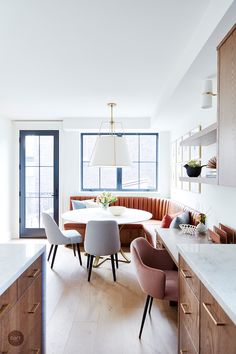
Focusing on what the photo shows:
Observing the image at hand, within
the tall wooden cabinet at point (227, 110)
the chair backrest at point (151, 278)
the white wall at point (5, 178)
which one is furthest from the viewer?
the white wall at point (5, 178)

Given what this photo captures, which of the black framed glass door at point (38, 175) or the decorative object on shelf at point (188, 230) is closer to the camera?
the decorative object on shelf at point (188, 230)

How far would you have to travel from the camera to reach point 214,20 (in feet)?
5.36

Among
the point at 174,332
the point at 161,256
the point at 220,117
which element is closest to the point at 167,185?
the point at 161,256

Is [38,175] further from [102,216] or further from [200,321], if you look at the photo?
[200,321]

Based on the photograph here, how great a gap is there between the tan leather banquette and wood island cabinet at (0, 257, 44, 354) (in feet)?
8.12

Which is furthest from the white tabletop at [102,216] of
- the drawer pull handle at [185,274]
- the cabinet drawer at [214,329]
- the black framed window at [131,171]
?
the cabinet drawer at [214,329]

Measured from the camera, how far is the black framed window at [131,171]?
549 centimetres

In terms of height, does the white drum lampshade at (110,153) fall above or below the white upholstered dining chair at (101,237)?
above

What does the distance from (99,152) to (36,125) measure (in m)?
2.28

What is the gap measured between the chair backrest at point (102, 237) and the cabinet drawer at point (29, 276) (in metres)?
1.41

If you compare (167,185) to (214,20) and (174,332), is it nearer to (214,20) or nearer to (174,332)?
(174,332)

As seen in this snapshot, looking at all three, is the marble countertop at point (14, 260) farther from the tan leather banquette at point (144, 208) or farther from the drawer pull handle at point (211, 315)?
the tan leather banquette at point (144, 208)

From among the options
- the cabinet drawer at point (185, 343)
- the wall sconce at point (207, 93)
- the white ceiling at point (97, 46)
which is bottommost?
the cabinet drawer at point (185, 343)

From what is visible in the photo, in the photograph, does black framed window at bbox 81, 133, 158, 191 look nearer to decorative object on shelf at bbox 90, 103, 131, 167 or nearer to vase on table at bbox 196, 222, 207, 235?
decorative object on shelf at bbox 90, 103, 131, 167
